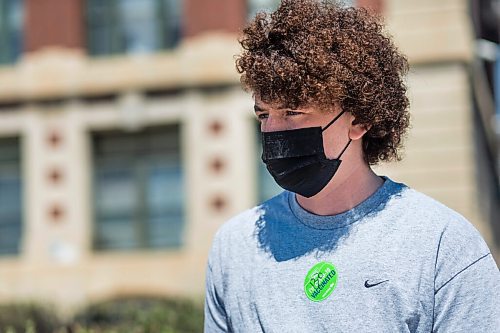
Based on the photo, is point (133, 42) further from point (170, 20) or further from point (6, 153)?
point (6, 153)

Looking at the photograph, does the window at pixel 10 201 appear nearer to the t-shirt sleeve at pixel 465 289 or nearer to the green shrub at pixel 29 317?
the green shrub at pixel 29 317

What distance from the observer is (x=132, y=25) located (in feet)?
62.2

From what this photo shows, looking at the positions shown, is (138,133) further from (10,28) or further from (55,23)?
(10,28)

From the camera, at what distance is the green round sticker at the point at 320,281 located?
274 centimetres

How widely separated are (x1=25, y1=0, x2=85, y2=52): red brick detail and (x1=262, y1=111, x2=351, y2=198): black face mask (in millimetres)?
16387

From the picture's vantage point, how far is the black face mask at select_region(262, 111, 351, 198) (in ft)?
9.48

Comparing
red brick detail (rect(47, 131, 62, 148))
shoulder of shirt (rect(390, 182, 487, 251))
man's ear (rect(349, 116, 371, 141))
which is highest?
man's ear (rect(349, 116, 371, 141))

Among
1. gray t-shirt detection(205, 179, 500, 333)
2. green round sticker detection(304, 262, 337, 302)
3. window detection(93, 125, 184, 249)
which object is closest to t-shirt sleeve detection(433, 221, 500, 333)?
gray t-shirt detection(205, 179, 500, 333)

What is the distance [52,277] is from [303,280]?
16234 millimetres

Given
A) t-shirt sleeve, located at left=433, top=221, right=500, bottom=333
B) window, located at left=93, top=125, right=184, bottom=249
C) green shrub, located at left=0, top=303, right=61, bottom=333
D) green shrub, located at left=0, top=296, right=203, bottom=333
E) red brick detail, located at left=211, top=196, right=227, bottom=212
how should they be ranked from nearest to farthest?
1. t-shirt sleeve, located at left=433, top=221, right=500, bottom=333
2. green shrub, located at left=0, top=296, right=203, bottom=333
3. green shrub, located at left=0, top=303, right=61, bottom=333
4. red brick detail, located at left=211, top=196, right=227, bottom=212
5. window, located at left=93, top=125, right=184, bottom=249

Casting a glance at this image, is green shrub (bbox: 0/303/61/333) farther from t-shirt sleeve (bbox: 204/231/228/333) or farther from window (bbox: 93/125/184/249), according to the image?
t-shirt sleeve (bbox: 204/231/228/333)

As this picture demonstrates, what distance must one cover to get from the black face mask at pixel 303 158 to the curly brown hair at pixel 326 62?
100 millimetres

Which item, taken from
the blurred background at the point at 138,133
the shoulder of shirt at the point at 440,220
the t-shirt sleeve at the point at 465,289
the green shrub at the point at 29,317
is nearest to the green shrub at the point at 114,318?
the green shrub at the point at 29,317

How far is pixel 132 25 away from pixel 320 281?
16645mm
